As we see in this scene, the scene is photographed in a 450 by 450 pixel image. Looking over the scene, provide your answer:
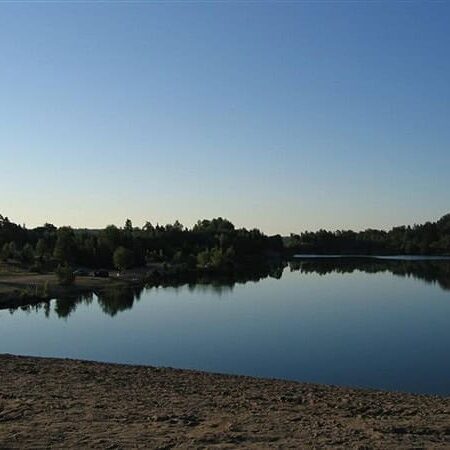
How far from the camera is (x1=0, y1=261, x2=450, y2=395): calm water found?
69.7 ft

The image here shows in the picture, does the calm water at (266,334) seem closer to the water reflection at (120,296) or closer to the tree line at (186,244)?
the water reflection at (120,296)

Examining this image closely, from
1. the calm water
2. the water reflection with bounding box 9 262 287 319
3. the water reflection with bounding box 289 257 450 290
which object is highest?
the water reflection with bounding box 289 257 450 290

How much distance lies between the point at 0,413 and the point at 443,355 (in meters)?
18.3

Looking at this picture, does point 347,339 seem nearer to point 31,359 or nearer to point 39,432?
point 31,359

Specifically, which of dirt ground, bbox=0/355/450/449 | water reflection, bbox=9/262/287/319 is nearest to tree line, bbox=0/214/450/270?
water reflection, bbox=9/262/287/319

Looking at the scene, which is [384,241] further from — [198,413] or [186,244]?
[198,413]

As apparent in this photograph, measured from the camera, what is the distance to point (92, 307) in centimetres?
4650

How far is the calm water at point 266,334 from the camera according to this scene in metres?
21.2

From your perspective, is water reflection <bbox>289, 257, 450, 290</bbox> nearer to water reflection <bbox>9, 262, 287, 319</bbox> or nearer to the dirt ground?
water reflection <bbox>9, 262, 287, 319</bbox>

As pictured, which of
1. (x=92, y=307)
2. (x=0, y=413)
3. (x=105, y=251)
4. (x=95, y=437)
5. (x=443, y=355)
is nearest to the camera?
(x=95, y=437)

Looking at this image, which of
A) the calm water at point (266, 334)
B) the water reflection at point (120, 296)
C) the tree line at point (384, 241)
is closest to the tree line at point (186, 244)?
the tree line at point (384, 241)

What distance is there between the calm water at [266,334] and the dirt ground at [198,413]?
6.44 m

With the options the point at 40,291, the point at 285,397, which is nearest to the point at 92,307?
the point at 40,291

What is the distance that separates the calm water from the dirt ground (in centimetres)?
644
